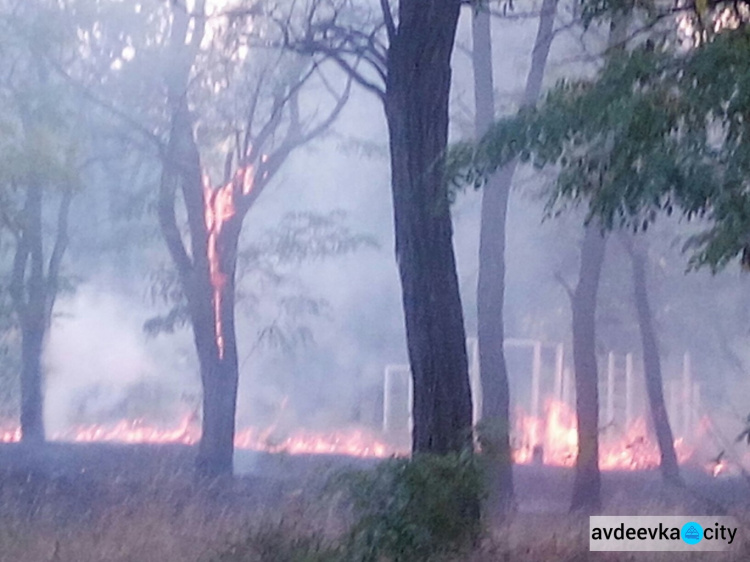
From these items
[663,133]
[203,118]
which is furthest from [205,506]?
[663,133]

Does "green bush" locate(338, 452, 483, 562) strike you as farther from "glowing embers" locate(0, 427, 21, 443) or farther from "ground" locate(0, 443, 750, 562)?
"glowing embers" locate(0, 427, 21, 443)

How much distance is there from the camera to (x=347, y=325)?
3394 cm

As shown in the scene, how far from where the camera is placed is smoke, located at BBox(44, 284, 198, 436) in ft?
97.5

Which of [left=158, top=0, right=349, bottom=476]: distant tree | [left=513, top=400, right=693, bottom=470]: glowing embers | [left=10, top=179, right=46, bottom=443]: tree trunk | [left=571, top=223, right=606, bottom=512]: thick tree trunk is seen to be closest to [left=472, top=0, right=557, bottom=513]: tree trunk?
[left=571, top=223, right=606, bottom=512]: thick tree trunk

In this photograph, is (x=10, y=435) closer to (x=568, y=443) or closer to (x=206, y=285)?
(x=206, y=285)

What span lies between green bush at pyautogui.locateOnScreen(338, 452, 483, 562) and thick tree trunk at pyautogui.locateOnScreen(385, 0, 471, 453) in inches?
68.0

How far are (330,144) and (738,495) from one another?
59.1 feet

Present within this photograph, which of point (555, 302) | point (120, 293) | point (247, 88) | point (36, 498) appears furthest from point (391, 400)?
point (36, 498)

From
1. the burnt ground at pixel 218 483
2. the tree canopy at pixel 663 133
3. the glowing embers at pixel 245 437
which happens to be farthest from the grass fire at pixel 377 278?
the glowing embers at pixel 245 437

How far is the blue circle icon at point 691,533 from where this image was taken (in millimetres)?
7684

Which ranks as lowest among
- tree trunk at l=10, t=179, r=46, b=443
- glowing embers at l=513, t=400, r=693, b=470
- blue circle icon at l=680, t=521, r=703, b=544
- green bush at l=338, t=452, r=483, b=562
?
glowing embers at l=513, t=400, r=693, b=470

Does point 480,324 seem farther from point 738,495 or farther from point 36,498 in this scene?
point 36,498

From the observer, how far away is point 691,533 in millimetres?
7750

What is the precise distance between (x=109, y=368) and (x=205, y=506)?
18.0m
